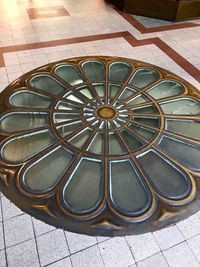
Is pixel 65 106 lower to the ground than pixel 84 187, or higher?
higher

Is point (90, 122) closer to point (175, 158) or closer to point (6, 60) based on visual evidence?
point (175, 158)

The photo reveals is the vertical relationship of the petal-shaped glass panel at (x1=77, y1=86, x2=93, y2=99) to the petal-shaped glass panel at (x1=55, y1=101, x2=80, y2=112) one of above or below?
above

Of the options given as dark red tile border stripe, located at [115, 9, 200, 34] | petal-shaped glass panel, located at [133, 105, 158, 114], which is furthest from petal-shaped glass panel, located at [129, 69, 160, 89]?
dark red tile border stripe, located at [115, 9, 200, 34]

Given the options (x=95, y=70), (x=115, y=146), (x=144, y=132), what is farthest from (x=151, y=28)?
(x=115, y=146)

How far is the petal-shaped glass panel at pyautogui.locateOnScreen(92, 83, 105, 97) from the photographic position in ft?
11.4

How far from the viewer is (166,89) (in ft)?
12.0

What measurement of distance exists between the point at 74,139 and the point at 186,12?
5731 mm

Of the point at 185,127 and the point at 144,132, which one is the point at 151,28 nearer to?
the point at 185,127

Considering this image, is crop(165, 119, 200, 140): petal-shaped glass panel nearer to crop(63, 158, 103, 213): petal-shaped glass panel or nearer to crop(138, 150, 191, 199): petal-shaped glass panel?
crop(138, 150, 191, 199): petal-shaped glass panel

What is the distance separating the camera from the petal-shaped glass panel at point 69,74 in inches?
144

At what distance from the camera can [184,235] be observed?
7.75 feet

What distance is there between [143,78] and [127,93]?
54 centimetres

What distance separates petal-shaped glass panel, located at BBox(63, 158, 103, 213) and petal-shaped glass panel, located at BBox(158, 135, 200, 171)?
33.4 inches

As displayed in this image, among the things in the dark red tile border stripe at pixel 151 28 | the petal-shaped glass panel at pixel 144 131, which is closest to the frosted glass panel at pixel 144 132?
the petal-shaped glass panel at pixel 144 131
